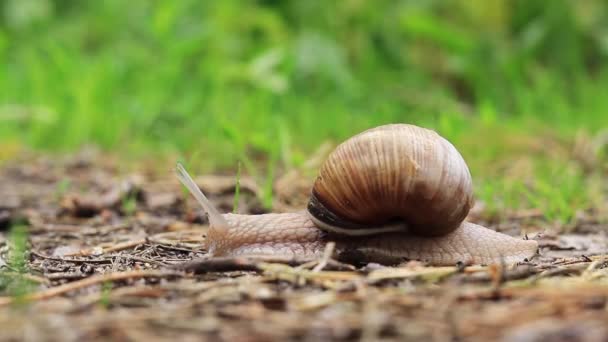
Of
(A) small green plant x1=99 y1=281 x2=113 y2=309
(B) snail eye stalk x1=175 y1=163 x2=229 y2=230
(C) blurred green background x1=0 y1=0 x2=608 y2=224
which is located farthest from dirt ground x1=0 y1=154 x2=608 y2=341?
(C) blurred green background x1=0 y1=0 x2=608 y2=224

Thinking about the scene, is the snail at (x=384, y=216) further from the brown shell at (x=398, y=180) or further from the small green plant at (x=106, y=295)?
the small green plant at (x=106, y=295)

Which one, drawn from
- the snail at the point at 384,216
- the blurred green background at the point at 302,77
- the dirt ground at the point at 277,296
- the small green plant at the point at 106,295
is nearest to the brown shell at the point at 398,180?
the snail at the point at 384,216

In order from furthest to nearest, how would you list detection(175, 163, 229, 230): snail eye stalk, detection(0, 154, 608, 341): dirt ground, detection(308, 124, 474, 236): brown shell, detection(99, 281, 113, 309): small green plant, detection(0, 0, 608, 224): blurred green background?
detection(0, 0, 608, 224): blurred green background, detection(175, 163, 229, 230): snail eye stalk, detection(308, 124, 474, 236): brown shell, detection(99, 281, 113, 309): small green plant, detection(0, 154, 608, 341): dirt ground

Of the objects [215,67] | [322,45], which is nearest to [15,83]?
[215,67]

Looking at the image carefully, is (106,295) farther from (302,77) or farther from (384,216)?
(302,77)

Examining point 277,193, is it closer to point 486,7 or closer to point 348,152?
point 348,152

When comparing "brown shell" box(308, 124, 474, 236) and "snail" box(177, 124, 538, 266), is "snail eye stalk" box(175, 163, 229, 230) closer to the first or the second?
"snail" box(177, 124, 538, 266)
